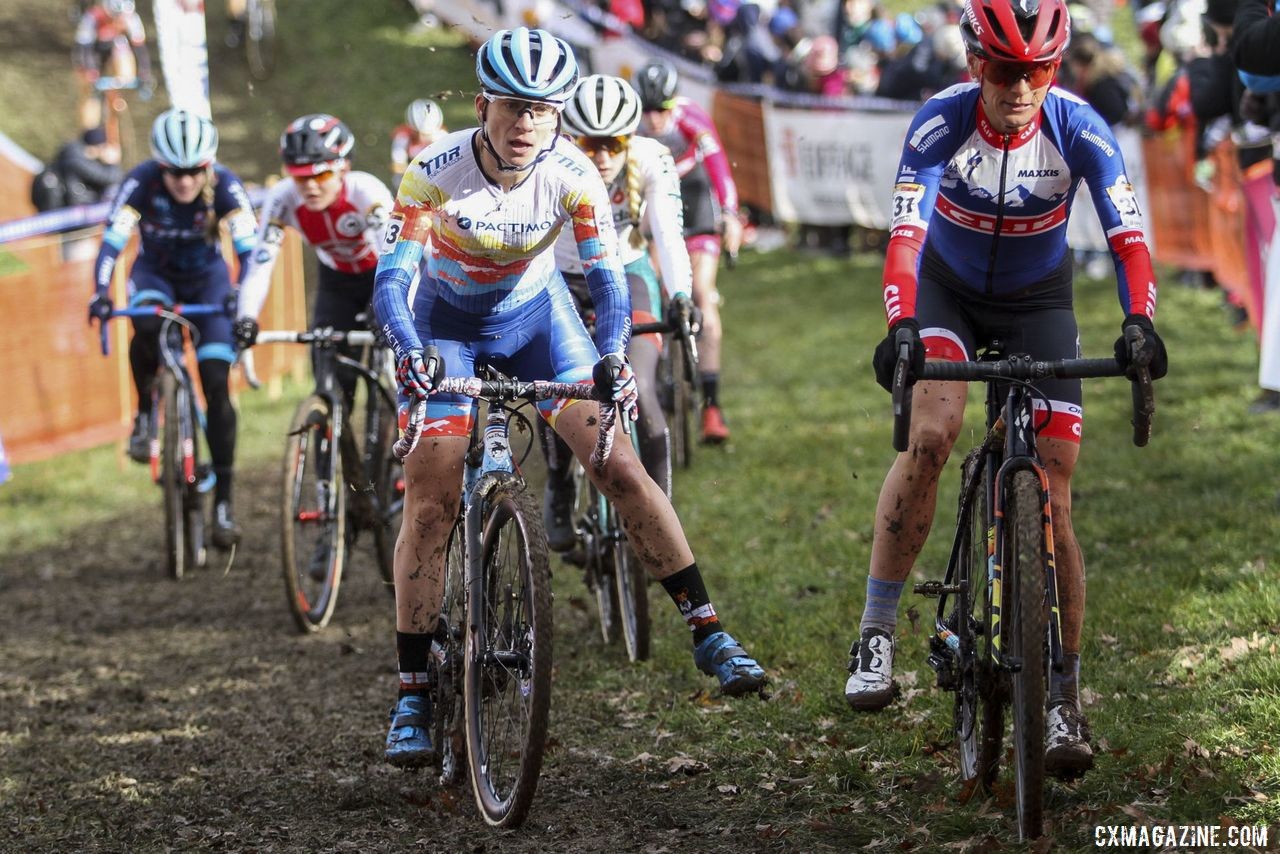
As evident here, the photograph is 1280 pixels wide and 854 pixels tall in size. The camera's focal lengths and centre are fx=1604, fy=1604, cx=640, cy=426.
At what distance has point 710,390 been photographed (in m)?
12.2

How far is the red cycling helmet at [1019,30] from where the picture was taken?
4.86m

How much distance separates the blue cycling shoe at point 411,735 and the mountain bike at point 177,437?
14.5 ft


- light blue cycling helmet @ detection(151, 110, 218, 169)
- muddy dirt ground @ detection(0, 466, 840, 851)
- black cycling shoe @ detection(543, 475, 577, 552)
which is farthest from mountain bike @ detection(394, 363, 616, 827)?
light blue cycling helmet @ detection(151, 110, 218, 169)

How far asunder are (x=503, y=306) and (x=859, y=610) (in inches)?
112

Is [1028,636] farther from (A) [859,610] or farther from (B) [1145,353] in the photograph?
(A) [859,610]

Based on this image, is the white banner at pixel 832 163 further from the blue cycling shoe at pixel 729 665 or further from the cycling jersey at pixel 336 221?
the blue cycling shoe at pixel 729 665

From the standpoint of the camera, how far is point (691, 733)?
20.9ft

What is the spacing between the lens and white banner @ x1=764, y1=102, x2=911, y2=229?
1952cm

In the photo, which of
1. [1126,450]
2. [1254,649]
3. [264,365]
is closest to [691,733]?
[1254,649]

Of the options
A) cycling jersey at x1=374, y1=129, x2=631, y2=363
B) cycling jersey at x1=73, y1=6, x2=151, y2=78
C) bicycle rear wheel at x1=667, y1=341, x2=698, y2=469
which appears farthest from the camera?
cycling jersey at x1=73, y1=6, x2=151, y2=78

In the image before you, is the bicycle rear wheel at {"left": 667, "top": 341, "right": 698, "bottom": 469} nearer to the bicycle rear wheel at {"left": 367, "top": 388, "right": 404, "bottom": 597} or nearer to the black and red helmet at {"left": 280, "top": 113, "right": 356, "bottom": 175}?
the bicycle rear wheel at {"left": 367, "top": 388, "right": 404, "bottom": 597}

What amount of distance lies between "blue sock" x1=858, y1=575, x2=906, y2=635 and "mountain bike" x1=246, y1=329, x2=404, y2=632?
3.66 m

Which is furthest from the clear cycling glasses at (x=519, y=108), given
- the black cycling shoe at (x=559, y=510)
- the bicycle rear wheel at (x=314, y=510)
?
the bicycle rear wheel at (x=314, y=510)

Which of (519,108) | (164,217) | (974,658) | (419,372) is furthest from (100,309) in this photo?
(974,658)
